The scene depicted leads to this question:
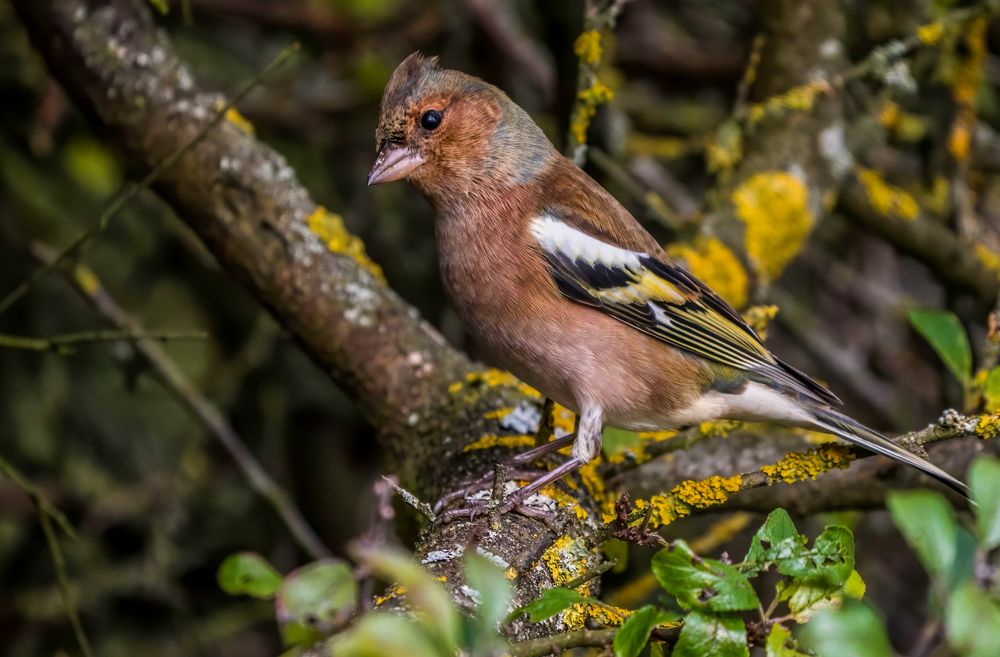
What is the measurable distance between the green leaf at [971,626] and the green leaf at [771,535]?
498 millimetres

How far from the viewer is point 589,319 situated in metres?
2.78

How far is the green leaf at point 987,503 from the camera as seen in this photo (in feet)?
3.60

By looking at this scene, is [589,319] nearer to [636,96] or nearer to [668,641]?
[668,641]

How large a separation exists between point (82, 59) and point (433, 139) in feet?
3.21

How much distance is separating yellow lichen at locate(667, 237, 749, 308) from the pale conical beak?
948 millimetres

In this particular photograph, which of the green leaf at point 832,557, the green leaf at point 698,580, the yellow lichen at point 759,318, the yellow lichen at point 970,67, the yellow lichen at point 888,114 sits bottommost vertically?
the green leaf at point 698,580

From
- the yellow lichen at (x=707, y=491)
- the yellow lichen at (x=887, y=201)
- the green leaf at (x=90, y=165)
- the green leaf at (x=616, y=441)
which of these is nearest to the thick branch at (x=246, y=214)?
the green leaf at (x=616, y=441)

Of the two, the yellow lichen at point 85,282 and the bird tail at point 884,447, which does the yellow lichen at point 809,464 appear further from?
the yellow lichen at point 85,282

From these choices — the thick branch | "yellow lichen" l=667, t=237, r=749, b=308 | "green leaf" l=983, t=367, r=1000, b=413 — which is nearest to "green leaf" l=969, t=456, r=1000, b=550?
"green leaf" l=983, t=367, r=1000, b=413

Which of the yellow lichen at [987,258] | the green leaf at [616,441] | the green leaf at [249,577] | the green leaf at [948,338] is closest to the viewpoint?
the green leaf at [249,577]

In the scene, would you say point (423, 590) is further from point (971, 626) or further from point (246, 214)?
point (246, 214)

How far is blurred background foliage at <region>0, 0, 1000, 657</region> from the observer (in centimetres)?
398

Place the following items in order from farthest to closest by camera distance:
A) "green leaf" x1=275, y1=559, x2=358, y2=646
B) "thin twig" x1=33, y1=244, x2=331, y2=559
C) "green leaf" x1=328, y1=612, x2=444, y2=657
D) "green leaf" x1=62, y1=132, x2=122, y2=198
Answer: "green leaf" x1=62, y1=132, x2=122, y2=198
"thin twig" x1=33, y1=244, x2=331, y2=559
"green leaf" x1=275, y1=559, x2=358, y2=646
"green leaf" x1=328, y1=612, x2=444, y2=657

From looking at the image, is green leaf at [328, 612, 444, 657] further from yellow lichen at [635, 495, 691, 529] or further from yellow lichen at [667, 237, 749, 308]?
yellow lichen at [667, 237, 749, 308]
